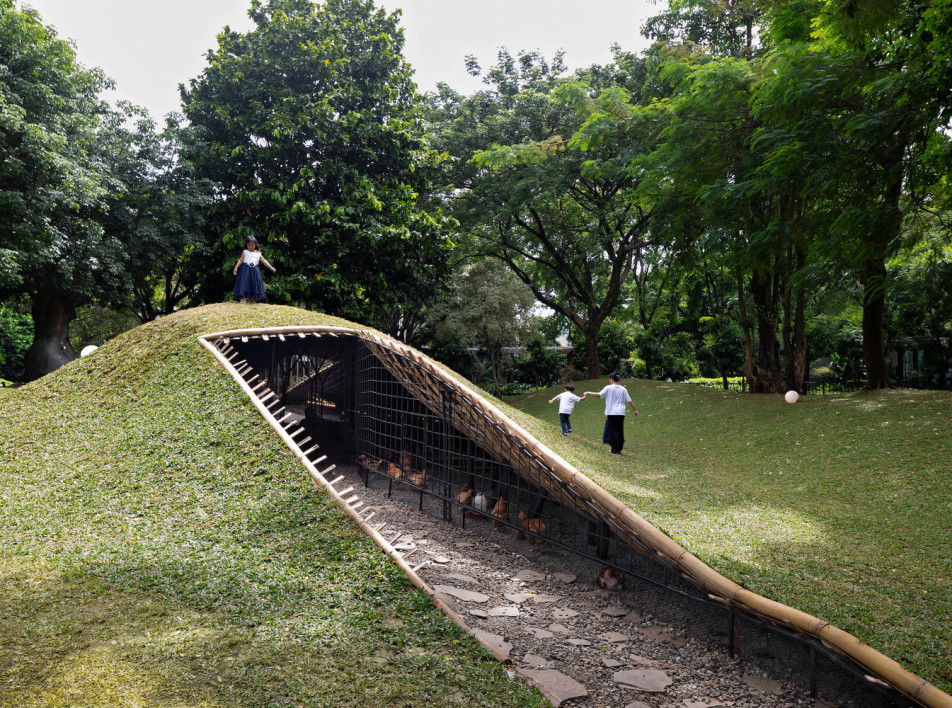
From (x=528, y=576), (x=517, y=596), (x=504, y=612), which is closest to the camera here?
(x=504, y=612)

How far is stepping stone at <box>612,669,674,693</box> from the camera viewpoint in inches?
162

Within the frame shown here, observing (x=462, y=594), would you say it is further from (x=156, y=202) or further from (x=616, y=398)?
(x=156, y=202)

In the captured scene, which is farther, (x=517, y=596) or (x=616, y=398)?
(x=616, y=398)

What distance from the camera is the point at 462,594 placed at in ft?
18.6

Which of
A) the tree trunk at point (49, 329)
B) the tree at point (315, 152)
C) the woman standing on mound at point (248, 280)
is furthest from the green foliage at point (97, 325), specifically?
the woman standing on mound at point (248, 280)

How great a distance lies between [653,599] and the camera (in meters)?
5.79

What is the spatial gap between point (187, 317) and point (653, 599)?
320 inches

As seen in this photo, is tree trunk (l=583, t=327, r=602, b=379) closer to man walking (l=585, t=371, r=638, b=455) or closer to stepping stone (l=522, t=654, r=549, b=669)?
man walking (l=585, t=371, r=638, b=455)

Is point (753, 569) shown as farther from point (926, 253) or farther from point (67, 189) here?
point (67, 189)

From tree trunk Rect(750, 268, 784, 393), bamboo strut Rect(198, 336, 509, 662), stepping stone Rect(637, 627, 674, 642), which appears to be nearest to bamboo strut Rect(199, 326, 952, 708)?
bamboo strut Rect(198, 336, 509, 662)

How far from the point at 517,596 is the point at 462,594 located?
525 millimetres

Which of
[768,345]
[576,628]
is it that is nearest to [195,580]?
[576,628]

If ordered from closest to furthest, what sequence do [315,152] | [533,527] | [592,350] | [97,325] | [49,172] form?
[533,527] < [49,172] < [315,152] < [592,350] < [97,325]

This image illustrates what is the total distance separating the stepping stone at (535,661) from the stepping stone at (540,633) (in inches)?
15.5
